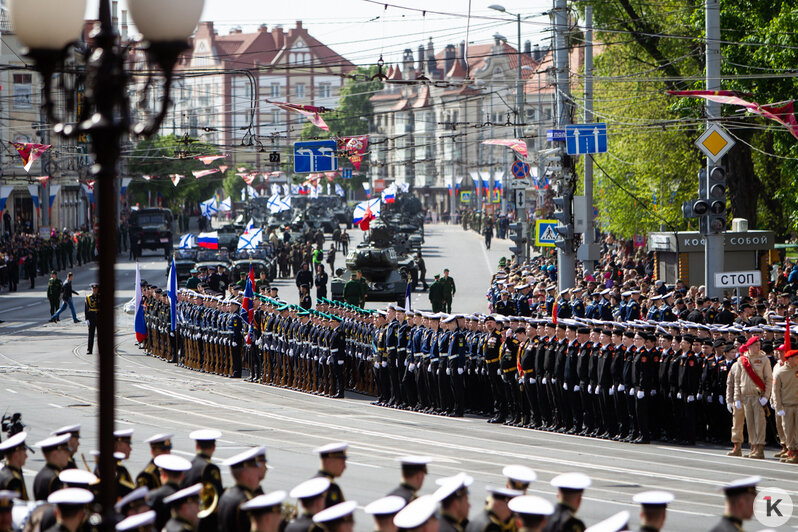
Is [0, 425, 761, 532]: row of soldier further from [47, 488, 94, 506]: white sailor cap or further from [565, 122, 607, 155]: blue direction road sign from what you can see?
[565, 122, 607, 155]: blue direction road sign

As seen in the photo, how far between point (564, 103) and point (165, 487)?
19285mm

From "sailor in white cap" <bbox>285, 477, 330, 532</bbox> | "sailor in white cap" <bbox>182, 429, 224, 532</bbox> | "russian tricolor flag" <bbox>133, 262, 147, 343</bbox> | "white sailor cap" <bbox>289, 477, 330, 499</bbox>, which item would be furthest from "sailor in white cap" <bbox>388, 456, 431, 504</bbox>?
"russian tricolor flag" <bbox>133, 262, 147, 343</bbox>

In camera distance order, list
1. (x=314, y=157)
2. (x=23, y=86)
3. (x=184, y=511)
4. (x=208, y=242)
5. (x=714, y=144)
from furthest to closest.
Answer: (x=23, y=86) < (x=208, y=242) < (x=314, y=157) < (x=714, y=144) < (x=184, y=511)

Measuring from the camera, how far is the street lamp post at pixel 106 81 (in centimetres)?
599

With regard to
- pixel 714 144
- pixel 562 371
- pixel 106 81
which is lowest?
pixel 562 371

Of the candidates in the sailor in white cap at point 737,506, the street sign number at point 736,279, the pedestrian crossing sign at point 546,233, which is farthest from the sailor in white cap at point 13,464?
the pedestrian crossing sign at point 546,233

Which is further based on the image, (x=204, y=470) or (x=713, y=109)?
(x=713, y=109)

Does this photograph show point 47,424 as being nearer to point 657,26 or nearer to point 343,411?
point 343,411

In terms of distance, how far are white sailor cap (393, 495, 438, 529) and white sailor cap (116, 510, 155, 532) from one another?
4.85ft

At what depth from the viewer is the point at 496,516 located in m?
7.88

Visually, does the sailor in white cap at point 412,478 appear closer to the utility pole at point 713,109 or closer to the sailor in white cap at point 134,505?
the sailor in white cap at point 134,505

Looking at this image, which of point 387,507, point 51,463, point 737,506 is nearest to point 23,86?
point 51,463

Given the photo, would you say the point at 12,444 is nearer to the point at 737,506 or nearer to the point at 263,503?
the point at 263,503

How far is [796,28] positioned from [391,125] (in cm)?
12653
